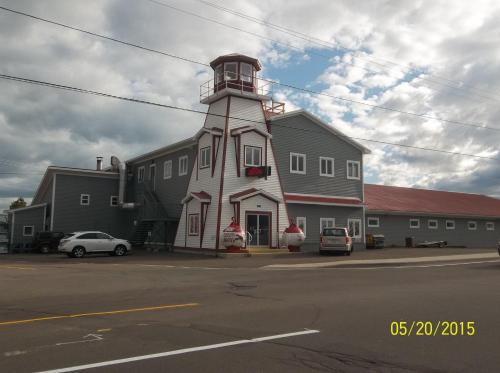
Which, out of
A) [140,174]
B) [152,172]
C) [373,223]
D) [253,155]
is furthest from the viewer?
[140,174]

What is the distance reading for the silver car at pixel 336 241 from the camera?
27.7 meters

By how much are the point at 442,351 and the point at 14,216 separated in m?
37.1

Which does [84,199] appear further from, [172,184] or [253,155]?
[253,155]

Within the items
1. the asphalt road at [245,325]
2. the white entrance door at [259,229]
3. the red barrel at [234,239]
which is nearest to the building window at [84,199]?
the white entrance door at [259,229]

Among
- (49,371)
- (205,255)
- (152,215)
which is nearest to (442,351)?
(49,371)

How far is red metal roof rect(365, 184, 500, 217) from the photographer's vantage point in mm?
40250

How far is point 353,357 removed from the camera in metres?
6.02

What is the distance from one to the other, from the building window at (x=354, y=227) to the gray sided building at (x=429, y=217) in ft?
8.10

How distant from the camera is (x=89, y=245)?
27.6 m

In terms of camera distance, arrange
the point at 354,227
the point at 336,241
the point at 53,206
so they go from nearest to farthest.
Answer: the point at 336,241, the point at 354,227, the point at 53,206

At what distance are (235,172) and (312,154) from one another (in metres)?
6.38

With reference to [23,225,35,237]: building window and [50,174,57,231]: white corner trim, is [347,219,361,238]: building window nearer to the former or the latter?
[50,174,57,231]: white corner trim
